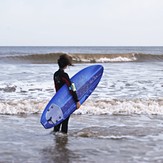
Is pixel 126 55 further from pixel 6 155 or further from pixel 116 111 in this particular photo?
pixel 6 155

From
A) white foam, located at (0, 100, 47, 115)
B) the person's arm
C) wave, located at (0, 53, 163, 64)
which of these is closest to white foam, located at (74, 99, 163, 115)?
white foam, located at (0, 100, 47, 115)

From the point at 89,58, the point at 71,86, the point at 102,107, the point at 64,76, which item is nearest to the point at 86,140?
the point at 71,86

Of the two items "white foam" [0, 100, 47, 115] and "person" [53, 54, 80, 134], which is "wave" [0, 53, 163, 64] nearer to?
Result: "white foam" [0, 100, 47, 115]

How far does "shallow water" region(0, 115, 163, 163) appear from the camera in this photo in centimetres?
500

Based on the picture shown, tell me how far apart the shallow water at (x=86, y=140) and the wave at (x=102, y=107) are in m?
0.67

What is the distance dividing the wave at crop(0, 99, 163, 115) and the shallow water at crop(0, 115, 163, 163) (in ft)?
2.20

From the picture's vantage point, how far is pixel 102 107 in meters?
9.28

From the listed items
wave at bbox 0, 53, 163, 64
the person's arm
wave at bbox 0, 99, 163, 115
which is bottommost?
wave at bbox 0, 99, 163, 115

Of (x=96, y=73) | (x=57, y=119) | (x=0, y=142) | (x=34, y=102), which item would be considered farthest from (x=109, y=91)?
(x=0, y=142)

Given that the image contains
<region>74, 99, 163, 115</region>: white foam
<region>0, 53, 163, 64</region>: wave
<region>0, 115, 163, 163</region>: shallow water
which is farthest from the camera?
<region>0, 53, 163, 64</region>: wave

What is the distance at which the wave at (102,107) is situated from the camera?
8.73 metres

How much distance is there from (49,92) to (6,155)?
7.10 metres

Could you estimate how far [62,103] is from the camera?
6363mm

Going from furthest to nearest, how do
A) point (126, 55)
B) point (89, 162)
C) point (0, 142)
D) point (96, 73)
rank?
point (126, 55)
point (96, 73)
point (0, 142)
point (89, 162)
